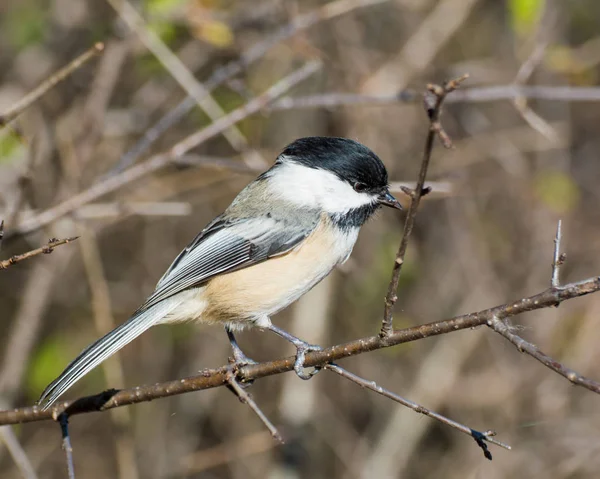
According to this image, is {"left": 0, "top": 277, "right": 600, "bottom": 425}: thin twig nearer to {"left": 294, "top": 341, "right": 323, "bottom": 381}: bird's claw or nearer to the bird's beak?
{"left": 294, "top": 341, "right": 323, "bottom": 381}: bird's claw

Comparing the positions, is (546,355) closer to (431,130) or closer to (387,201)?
(431,130)

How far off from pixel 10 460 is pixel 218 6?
3.13m

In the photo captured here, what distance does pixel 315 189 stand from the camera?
271cm

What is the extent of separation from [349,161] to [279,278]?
1.58 ft

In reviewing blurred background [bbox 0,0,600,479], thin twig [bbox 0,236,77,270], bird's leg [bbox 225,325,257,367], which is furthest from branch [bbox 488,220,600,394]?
blurred background [bbox 0,0,600,479]

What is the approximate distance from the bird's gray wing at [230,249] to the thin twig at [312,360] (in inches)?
21.3

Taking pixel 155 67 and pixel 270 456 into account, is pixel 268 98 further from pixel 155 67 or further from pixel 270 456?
pixel 270 456

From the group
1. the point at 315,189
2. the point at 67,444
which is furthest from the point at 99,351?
the point at 315,189

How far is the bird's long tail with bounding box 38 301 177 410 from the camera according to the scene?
2.16 metres

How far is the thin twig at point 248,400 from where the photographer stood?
5.53 ft

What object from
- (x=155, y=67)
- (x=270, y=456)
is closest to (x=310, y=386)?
(x=270, y=456)

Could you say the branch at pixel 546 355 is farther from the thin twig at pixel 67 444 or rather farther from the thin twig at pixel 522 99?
the thin twig at pixel 522 99

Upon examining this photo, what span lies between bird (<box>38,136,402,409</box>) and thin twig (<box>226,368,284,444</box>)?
526mm

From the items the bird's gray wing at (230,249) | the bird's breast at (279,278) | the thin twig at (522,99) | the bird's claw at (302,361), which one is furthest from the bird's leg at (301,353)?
the thin twig at (522,99)
